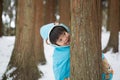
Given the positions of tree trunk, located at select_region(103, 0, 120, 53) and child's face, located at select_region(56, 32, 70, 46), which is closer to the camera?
child's face, located at select_region(56, 32, 70, 46)

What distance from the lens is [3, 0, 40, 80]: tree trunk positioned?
8.45 m

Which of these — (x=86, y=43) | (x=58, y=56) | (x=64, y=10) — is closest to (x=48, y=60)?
(x=64, y=10)

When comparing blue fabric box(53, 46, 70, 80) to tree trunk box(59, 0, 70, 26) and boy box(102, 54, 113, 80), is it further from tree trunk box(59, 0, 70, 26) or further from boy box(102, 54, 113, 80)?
tree trunk box(59, 0, 70, 26)

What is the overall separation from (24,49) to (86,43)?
529cm

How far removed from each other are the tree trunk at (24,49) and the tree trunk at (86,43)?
197 inches

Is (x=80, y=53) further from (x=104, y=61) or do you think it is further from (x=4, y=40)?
(x=4, y=40)

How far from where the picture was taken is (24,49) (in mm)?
8625

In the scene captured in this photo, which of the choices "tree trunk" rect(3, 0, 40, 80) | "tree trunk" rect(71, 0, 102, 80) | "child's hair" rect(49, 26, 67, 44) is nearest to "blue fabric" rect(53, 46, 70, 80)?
"child's hair" rect(49, 26, 67, 44)

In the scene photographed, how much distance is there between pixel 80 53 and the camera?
3.53 metres

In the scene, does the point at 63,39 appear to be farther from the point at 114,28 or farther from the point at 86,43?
the point at 114,28

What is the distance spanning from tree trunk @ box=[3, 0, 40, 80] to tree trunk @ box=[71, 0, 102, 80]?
499 centimetres

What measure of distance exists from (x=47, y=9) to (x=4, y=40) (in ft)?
13.5

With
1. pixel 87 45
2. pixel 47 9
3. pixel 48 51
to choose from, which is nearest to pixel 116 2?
pixel 48 51

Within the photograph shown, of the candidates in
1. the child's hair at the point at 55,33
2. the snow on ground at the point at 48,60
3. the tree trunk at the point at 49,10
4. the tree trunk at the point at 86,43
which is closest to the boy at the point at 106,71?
the tree trunk at the point at 86,43
